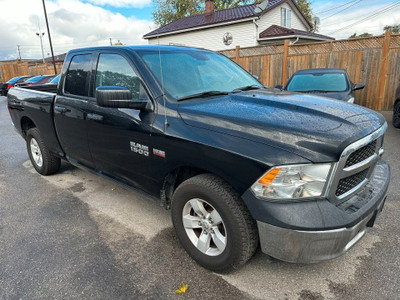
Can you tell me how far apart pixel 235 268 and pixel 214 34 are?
21803mm

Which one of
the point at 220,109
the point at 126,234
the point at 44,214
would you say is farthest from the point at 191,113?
the point at 44,214

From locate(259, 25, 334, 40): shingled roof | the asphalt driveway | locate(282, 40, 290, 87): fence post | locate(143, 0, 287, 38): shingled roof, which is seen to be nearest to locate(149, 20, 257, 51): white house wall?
locate(143, 0, 287, 38): shingled roof

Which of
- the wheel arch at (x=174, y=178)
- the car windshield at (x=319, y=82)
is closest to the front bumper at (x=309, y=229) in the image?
the wheel arch at (x=174, y=178)

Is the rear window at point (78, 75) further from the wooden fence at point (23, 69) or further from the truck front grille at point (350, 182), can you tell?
the wooden fence at point (23, 69)

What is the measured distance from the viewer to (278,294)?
222 centimetres

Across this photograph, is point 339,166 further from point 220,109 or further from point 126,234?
point 126,234

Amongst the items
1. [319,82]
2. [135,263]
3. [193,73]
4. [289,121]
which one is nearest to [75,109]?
[193,73]

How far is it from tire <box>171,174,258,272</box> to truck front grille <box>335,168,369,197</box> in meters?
0.64

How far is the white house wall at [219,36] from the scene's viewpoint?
20500mm

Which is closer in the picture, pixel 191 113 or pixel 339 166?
pixel 339 166

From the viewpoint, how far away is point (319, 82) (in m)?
7.43

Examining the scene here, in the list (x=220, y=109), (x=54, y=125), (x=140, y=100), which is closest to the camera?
(x=220, y=109)

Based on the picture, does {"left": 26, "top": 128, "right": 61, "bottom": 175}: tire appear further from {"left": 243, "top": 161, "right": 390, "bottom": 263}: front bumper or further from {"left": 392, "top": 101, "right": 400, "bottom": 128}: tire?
{"left": 392, "top": 101, "right": 400, "bottom": 128}: tire

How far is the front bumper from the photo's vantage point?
185 cm
